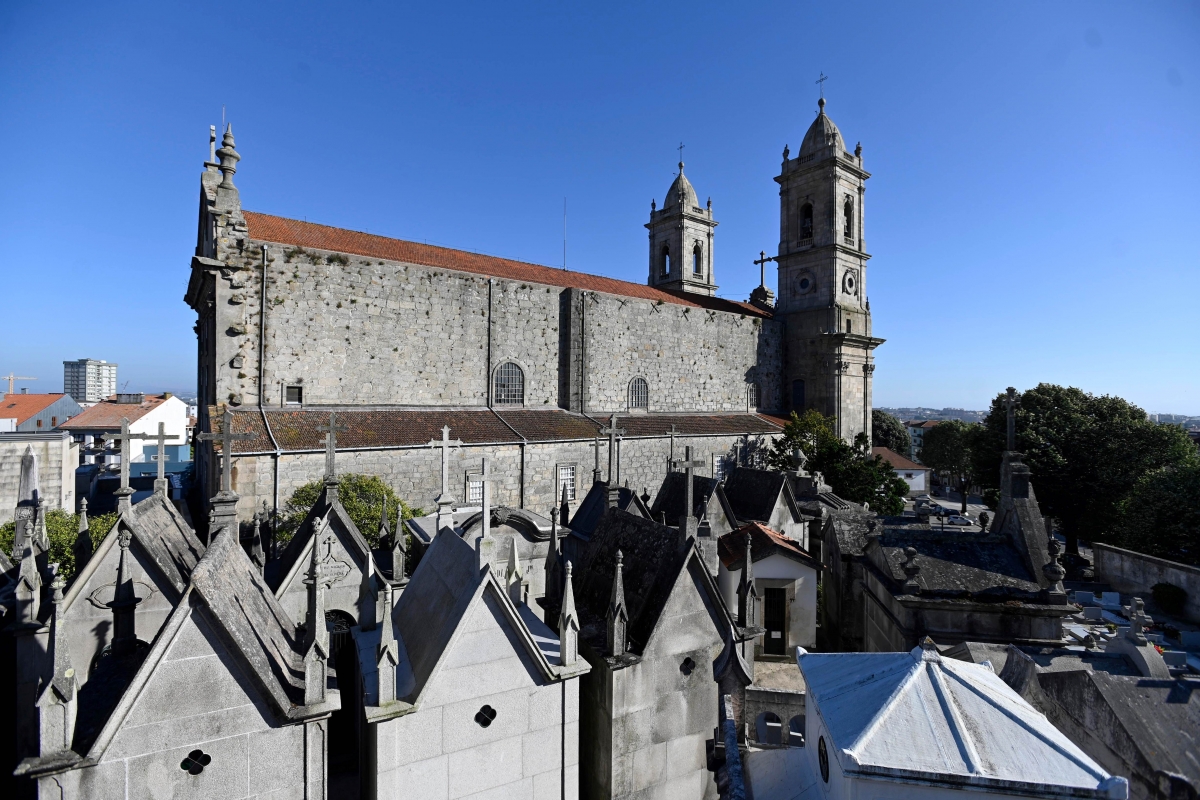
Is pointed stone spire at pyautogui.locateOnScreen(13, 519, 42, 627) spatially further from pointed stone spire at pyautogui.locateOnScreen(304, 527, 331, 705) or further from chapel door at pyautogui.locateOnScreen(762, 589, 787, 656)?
chapel door at pyautogui.locateOnScreen(762, 589, 787, 656)

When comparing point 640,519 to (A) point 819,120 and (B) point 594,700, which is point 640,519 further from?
(A) point 819,120

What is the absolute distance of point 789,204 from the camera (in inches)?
1489

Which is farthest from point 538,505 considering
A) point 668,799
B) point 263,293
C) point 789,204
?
point 789,204

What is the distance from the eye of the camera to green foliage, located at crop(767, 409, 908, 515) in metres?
24.1

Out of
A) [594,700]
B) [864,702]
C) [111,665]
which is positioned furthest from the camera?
[594,700]

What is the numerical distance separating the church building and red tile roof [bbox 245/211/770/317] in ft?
0.48

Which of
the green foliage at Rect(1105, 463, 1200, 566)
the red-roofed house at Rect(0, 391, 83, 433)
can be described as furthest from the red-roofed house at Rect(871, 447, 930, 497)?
the red-roofed house at Rect(0, 391, 83, 433)

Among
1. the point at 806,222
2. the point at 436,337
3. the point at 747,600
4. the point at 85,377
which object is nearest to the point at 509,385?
the point at 436,337

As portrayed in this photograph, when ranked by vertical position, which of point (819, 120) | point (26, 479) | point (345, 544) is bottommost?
point (345, 544)

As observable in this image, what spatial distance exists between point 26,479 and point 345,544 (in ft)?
20.4

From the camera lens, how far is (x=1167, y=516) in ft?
65.5

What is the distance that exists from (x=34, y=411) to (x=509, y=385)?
4777cm

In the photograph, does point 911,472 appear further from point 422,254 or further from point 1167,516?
point 422,254

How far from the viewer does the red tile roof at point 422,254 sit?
21078 mm
